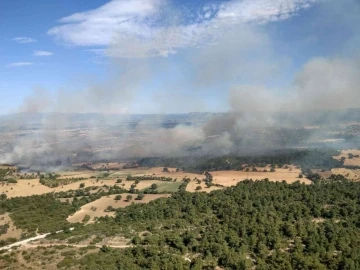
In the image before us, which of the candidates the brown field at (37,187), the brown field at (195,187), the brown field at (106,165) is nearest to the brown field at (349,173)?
the brown field at (195,187)

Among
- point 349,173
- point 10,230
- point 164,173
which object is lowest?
point 349,173

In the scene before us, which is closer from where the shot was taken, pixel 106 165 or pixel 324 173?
pixel 324 173

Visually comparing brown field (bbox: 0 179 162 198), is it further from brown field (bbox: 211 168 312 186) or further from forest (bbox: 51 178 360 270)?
forest (bbox: 51 178 360 270)

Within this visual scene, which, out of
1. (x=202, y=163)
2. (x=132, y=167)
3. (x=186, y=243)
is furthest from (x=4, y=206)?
(x=202, y=163)

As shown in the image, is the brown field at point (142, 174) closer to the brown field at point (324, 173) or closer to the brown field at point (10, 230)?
the brown field at point (324, 173)

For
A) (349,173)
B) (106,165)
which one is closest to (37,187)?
(106,165)

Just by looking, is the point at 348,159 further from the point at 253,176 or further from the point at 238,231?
the point at 238,231
